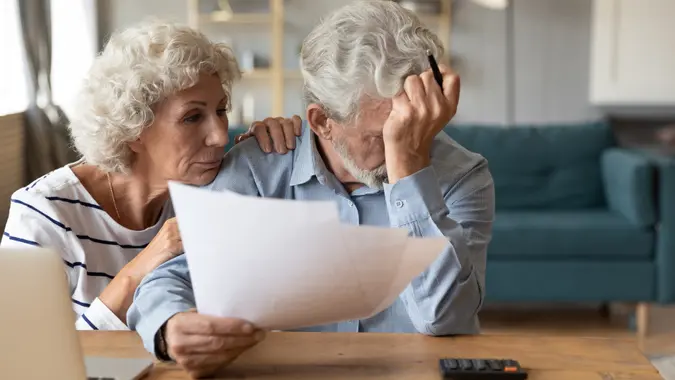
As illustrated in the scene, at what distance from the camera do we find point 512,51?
17.4 feet

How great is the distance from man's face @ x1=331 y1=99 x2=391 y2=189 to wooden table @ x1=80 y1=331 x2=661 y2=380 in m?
0.32

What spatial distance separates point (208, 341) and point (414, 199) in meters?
0.38

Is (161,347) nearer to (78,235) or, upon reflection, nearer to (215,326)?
(215,326)

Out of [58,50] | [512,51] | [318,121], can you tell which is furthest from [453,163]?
[512,51]

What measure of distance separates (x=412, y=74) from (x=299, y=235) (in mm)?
519

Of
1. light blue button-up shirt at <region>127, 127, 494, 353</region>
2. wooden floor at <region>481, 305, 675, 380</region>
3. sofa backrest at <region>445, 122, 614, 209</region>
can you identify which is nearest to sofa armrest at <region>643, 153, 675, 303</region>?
wooden floor at <region>481, 305, 675, 380</region>

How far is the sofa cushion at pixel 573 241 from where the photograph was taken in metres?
3.50

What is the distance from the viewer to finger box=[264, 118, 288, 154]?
1554 millimetres

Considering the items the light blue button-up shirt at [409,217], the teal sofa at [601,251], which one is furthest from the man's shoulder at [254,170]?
the teal sofa at [601,251]

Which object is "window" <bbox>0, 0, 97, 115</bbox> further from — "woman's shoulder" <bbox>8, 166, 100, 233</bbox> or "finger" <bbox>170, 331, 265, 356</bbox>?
"finger" <bbox>170, 331, 265, 356</bbox>

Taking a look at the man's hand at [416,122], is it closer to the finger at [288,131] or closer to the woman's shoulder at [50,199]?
the finger at [288,131]

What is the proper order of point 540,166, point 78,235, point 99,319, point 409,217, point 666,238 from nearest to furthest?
1. point 409,217
2. point 99,319
3. point 78,235
4. point 666,238
5. point 540,166

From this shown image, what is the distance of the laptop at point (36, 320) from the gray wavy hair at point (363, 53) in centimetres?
66

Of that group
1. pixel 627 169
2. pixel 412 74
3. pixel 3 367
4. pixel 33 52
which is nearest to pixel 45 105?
pixel 33 52
